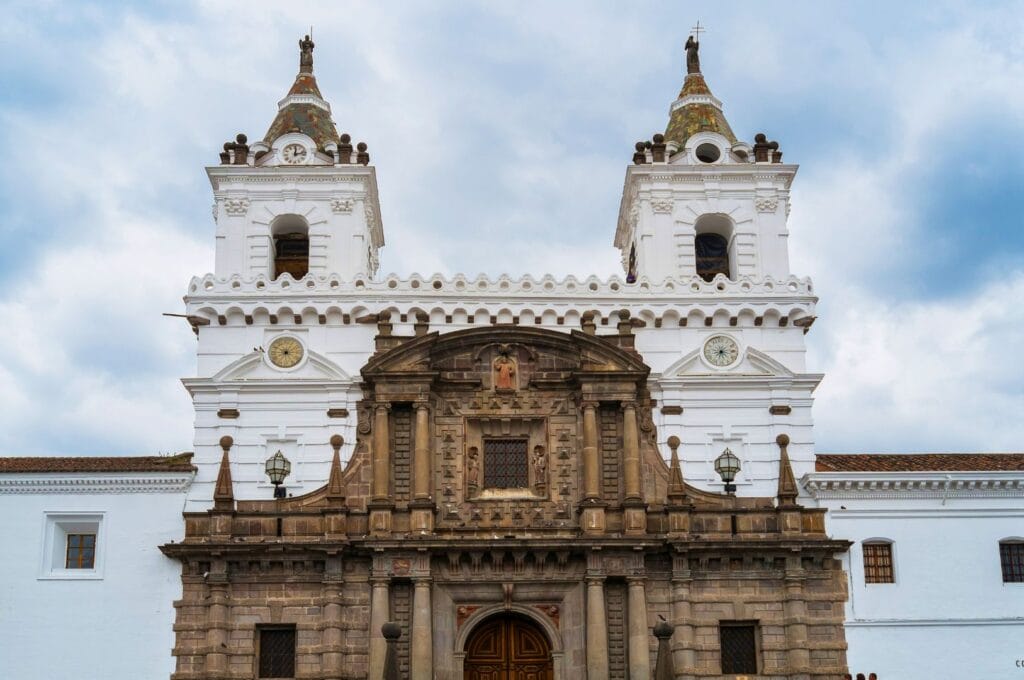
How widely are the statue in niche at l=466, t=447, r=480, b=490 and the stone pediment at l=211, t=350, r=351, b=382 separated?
419 centimetres

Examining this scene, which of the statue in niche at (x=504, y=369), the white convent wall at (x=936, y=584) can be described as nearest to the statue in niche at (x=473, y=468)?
the statue in niche at (x=504, y=369)

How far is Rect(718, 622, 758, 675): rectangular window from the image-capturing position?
33.6 meters

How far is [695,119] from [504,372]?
1100 cm

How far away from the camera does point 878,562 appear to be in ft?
115

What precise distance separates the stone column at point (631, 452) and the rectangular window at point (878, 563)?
6532mm

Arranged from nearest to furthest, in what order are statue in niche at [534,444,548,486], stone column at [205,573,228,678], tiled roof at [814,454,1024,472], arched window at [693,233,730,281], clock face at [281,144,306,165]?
stone column at [205,573,228,678] → statue in niche at [534,444,548,486] → tiled roof at [814,454,1024,472] → clock face at [281,144,306,165] → arched window at [693,233,730,281]

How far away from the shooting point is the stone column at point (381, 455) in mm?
34250

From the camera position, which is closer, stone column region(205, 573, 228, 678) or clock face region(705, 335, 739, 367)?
stone column region(205, 573, 228, 678)

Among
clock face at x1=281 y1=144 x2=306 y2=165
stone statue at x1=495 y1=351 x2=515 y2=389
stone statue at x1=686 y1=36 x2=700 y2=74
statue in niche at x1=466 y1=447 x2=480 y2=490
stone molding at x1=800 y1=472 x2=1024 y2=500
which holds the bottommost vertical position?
stone molding at x1=800 y1=472 x2=1024 y2=500

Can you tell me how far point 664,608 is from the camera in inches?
1326

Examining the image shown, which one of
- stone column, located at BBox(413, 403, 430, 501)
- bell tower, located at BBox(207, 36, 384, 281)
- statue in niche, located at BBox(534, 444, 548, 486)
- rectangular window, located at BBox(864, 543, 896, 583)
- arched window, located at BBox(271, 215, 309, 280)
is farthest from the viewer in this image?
arched window, located at BBox(271, 215, 309, 280)

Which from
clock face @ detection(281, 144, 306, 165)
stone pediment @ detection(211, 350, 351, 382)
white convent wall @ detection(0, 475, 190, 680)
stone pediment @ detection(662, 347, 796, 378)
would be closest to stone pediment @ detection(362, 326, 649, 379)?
stone pediment @ detection(211, 350, 351, 382)

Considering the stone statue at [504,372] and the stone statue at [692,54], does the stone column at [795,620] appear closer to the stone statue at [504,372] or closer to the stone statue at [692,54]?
the stone statue at [504,372]

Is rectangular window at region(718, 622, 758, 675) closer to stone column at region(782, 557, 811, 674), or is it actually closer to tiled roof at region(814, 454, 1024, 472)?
stone column at region(782, 557, 811, 674)
